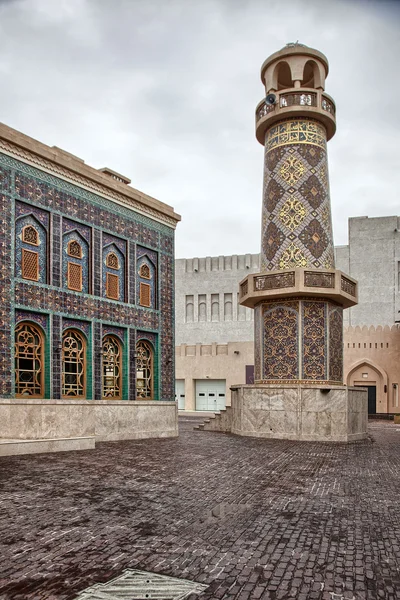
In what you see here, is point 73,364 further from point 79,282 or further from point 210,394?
point 210,394

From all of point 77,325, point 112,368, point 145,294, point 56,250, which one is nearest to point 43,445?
point 77,325

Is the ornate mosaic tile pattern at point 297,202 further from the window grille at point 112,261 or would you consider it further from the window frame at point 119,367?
the window frame at point 119,367

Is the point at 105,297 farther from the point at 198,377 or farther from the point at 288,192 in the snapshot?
the point at 198,377

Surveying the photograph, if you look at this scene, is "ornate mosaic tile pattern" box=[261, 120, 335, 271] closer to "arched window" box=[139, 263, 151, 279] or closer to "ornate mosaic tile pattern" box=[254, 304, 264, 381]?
"ornate mosaic tile pattern" box=[254, 304, 264, 381]

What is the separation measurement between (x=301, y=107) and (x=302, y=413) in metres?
9.47

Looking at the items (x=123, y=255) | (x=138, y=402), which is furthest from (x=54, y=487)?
(x=123, y=255)

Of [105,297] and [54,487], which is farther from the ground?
[105,297]

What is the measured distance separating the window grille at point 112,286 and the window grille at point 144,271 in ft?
3.83

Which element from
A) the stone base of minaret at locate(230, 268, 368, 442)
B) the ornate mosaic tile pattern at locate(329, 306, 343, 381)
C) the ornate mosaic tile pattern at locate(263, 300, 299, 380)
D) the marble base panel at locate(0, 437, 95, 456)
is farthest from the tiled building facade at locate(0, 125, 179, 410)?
the ornate mosaic tile pattern at locate(329, 306, 343, 381)

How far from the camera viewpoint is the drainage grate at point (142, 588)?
3957 millimetres

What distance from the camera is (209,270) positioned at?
44.3m

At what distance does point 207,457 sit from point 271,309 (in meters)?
7.27

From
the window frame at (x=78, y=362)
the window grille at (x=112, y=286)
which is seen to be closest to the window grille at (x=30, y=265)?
the window frame at (x=78, y=362)

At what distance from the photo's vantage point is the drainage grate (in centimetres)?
396
